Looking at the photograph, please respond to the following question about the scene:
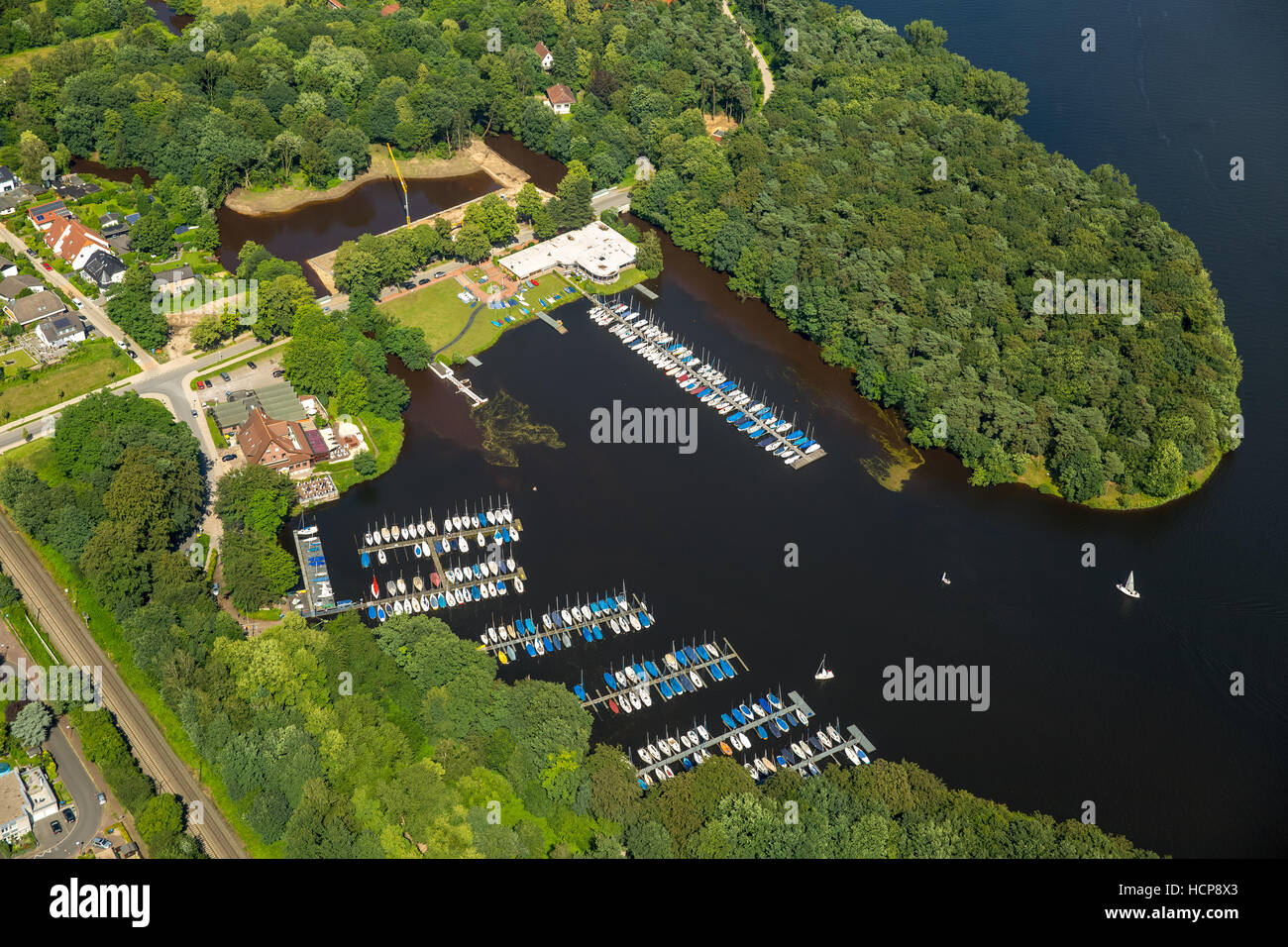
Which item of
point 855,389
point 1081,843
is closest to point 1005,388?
point 855,389

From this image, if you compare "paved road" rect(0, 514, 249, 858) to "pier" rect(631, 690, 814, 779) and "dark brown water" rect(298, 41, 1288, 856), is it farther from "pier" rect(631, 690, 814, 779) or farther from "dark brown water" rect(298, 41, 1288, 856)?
"pier" rect(631, 690, 814, 779)

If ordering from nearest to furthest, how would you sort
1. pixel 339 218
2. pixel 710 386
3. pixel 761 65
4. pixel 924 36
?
pixel 710 386 → pixel 339 218 → pixel 924 36 → pixel 761 65

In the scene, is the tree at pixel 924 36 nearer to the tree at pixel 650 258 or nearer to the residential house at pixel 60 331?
the tree at pixel 650 258

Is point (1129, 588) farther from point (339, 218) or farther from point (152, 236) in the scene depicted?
point (152, 236)

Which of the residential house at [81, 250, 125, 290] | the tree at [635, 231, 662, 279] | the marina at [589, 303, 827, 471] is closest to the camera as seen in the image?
the marina at [589, 303, 827, 471]

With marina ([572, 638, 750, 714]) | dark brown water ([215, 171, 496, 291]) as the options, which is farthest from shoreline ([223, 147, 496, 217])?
marina ([572, 638, 750, 714])

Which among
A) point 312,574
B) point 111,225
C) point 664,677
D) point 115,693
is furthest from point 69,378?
point 664,677
